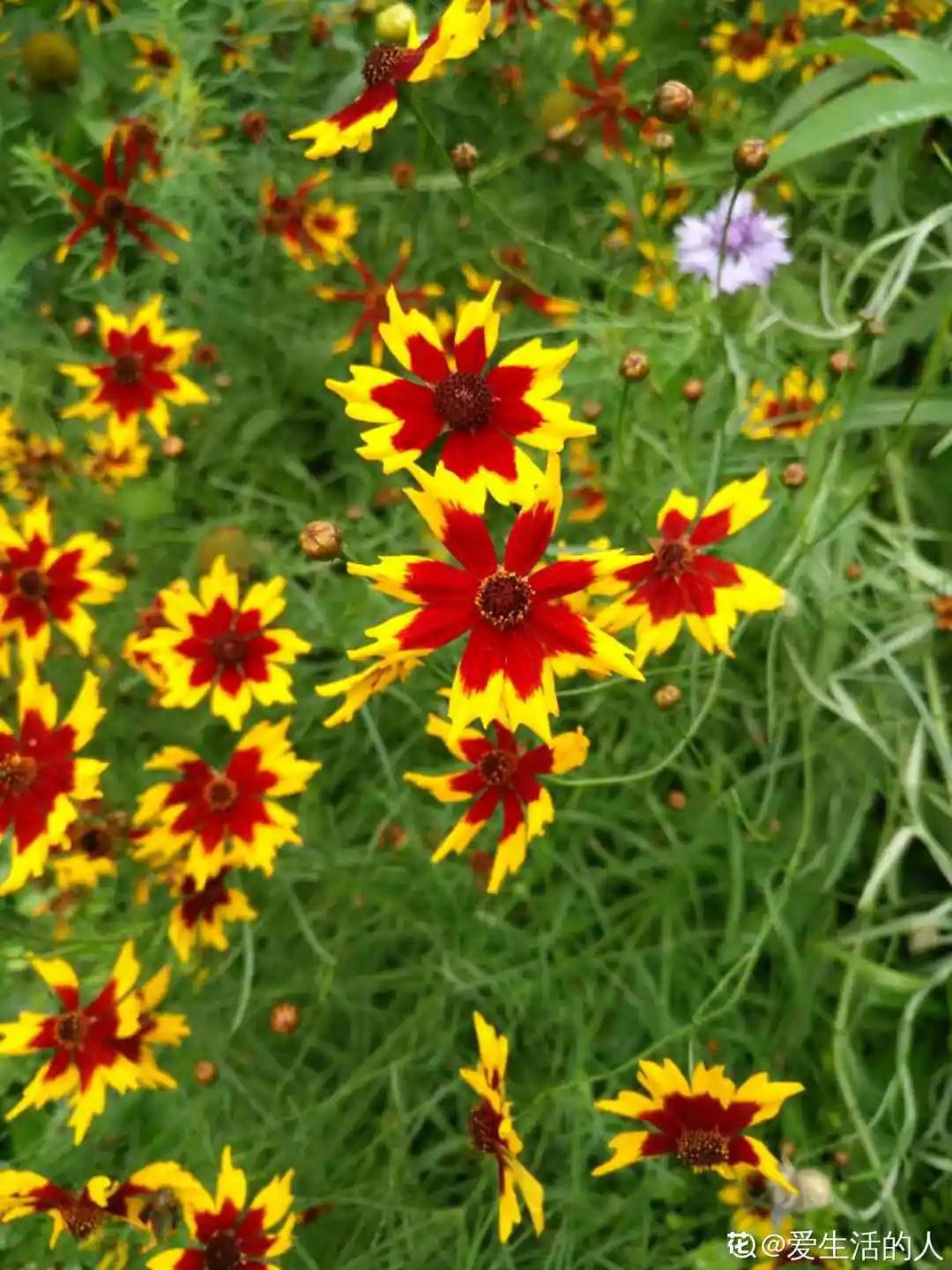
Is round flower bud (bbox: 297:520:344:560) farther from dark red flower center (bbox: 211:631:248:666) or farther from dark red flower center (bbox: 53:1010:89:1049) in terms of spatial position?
dark red flower center (bbox: 53:1010:89:1049)

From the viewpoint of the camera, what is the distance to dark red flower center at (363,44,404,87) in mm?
968

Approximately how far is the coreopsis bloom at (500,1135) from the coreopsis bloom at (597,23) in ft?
4.77

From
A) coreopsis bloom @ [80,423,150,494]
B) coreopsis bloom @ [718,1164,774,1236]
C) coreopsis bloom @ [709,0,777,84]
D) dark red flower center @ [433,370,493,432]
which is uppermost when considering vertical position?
coreopsis bloom @ [709,0,777,84]

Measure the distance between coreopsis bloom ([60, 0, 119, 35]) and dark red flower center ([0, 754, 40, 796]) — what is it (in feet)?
3.82

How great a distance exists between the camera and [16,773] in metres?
1.03

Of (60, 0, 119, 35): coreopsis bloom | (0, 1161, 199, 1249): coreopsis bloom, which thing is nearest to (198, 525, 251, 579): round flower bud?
(0, 1161, 199, 1249): coreopsis bloom

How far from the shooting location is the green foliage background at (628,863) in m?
1.13

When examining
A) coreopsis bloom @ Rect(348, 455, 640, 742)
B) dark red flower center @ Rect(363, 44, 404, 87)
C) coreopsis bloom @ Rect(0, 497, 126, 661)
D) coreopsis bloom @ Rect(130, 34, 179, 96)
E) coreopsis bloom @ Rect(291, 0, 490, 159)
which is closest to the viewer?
coreopsis bloom @ Rect(348, 455, 640, 742)

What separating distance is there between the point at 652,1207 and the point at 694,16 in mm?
1800

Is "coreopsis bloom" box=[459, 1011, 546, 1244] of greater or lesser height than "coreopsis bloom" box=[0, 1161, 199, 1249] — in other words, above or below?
above

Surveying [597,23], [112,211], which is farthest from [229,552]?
[597,23]

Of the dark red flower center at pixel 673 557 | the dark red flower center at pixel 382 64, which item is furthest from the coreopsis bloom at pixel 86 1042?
the dark red flower center at pixel 382 64

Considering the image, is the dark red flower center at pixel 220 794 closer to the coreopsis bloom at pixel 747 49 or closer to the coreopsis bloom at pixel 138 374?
the coreopsis bloom at pixel 138 374

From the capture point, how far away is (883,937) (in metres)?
1.34
